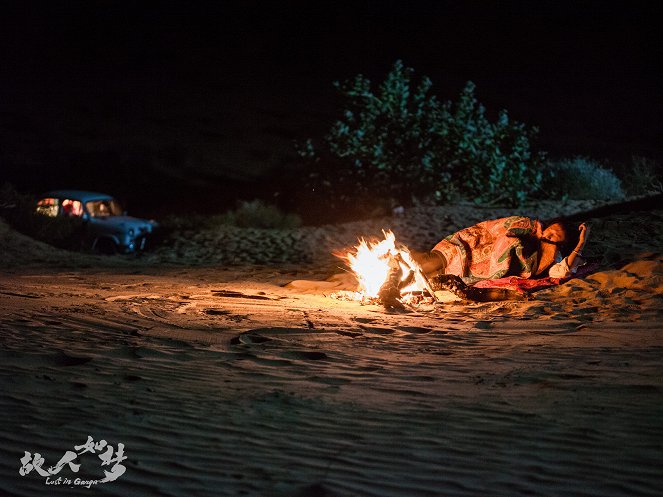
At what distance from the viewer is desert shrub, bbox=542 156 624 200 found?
20328 millimetres

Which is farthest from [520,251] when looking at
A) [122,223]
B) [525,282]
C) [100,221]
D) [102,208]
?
[102,208]

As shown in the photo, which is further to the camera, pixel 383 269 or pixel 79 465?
pixel 383 269

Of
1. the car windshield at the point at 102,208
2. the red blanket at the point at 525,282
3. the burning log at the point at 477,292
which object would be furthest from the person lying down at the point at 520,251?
the car windshield at the point at 102,208

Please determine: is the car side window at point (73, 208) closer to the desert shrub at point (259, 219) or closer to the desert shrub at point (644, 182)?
the desert shrub at point (259, 219)

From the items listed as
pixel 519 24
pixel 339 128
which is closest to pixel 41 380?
pixel 339 128

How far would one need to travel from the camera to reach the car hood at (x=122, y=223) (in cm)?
1588

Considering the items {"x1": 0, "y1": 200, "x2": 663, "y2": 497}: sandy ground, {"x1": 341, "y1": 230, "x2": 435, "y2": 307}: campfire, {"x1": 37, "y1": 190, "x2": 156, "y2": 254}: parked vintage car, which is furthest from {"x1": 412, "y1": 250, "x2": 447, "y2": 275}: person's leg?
{"x1": 37, "y1": 190, "x2": 156, "y2": 254}: parked vintage car

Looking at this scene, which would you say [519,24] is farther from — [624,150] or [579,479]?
[579,479]

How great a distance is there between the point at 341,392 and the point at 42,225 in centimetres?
1161

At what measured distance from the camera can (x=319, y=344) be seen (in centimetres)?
699

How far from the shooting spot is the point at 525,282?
9656mm

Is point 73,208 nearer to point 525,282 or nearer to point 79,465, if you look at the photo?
point 525,282

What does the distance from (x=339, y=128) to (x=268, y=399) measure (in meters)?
15.3

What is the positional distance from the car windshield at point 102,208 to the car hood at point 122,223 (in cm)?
25
